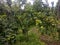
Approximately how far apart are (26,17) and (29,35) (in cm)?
138

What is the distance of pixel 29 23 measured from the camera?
885 centimetres

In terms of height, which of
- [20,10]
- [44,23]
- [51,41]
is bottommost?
[51,41]

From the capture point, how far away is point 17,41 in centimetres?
770

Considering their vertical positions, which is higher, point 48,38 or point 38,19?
point 38,19

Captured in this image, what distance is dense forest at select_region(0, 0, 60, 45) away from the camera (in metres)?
7.77

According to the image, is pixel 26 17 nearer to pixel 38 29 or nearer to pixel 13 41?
pixel 38 29

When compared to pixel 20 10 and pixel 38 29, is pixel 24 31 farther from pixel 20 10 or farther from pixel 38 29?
pixel 20 10

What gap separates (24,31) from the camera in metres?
8.23

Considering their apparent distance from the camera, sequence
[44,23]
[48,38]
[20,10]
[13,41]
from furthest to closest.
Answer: [20,10]
[44,23]
[48,38]
[13,41]

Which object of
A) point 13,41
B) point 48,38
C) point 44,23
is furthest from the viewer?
point 44,23

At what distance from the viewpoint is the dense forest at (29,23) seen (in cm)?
777

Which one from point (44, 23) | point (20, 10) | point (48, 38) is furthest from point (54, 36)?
point (20, 10)

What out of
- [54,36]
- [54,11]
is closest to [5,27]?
[54,36]

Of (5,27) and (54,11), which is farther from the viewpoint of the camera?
(54,11)
